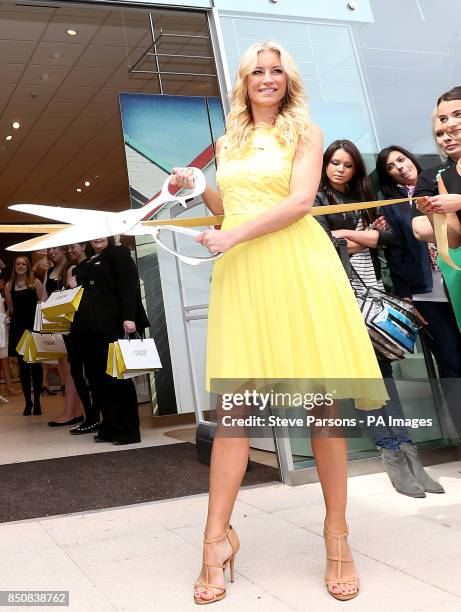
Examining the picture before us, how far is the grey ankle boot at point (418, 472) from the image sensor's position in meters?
2.83

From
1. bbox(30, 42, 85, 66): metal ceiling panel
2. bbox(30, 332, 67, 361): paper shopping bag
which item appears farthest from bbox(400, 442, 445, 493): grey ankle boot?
bbox(30, 42, 85, 66): metal ceiling panel

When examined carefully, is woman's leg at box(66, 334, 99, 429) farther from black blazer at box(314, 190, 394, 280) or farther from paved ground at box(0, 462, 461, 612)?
black blazer at box(314, 190, 394, 280)

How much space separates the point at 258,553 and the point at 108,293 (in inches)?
109

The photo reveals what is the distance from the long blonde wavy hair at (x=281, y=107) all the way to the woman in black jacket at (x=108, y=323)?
261cm

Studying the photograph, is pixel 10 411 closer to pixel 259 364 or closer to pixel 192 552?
pixel 192 552

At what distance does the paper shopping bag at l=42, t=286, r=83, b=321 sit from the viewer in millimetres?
4535

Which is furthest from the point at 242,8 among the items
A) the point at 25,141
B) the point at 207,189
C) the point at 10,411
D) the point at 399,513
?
the point at 25,141

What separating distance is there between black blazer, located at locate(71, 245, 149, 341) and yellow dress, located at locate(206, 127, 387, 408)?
2.67 metres

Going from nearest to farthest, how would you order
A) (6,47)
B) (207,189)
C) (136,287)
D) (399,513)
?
(207,189) → (399,513) → (136,287) → (6,47)

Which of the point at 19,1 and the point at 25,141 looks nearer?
the point at 19,1

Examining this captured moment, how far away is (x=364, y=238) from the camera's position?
2994 mm

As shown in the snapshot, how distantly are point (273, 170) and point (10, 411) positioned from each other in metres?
5.84

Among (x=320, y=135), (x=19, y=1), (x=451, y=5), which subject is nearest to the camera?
(x=320, y=135)

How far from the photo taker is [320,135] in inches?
77.5
